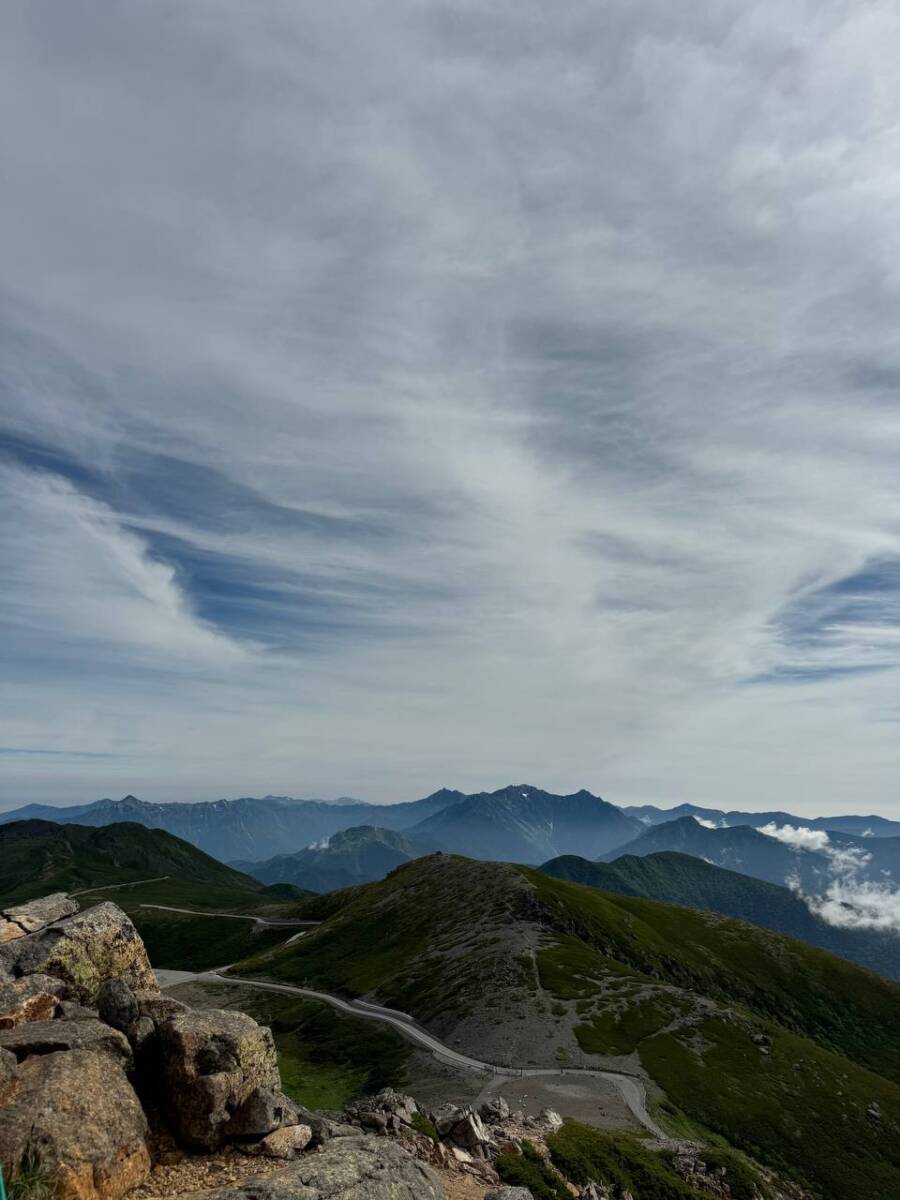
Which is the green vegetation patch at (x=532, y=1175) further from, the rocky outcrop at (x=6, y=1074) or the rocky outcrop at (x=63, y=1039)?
the rocky outcrop at (x=6, y=1074)

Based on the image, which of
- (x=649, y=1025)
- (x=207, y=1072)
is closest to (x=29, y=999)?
(x=207, y=1072)

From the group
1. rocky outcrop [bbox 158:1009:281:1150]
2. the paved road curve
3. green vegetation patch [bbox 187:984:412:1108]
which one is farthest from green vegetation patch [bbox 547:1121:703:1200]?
green vegetation patch [bbox 187:984:412:1108]

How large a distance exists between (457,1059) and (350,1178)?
93564 millimetres

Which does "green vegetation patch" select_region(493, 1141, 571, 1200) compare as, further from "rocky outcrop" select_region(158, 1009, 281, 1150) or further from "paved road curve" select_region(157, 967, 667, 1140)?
"paved road curve" select_region(157, 967, 667, 1140)

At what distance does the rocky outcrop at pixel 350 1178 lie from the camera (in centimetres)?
2316

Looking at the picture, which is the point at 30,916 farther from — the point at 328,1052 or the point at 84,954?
the point at 328,1052

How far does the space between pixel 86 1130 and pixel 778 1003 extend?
Answer: 23130 cm

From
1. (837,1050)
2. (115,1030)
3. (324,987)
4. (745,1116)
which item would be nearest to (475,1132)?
(115,1030)

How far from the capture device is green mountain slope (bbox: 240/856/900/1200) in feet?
294

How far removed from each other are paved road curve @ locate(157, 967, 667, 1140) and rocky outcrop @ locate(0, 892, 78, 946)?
2662 inches

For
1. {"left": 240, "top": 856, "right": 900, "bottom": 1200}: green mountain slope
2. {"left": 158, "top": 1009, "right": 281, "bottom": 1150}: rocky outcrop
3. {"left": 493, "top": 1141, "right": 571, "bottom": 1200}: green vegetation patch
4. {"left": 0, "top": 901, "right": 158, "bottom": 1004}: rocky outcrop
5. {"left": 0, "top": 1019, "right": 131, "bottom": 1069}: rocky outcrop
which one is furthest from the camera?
{"left": 240, "top": 856, "right": 900, "bottom": 1200}: green mountain slope

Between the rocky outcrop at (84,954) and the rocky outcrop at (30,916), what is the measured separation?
1218mm

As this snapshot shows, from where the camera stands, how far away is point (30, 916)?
3516cm

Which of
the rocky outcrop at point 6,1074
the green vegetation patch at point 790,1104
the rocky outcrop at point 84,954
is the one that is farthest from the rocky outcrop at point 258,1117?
the green vegetation patch at point 790,1104
